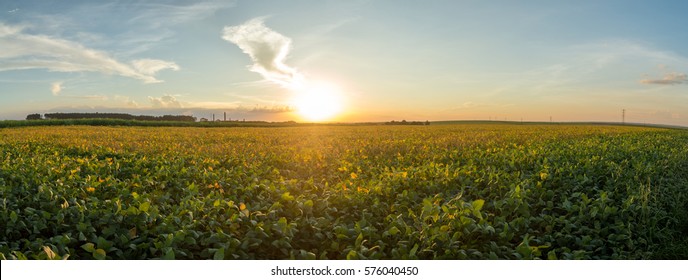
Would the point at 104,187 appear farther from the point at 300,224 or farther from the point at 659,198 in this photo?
the point at 659,198

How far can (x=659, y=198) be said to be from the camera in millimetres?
7410

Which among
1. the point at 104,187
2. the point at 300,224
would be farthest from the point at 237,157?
the point at 300,224

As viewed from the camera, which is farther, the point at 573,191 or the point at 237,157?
the point at 237,157

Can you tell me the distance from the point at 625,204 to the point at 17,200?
8526mm

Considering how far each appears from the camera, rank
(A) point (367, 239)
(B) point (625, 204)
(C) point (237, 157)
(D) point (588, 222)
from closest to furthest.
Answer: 1. (A) point (367, 239)
2. (D) point (588, 222)
3. (B) point (625, 204)
4. (C) point (237, 157)

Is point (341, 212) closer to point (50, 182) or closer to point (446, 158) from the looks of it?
point (50, 182)
